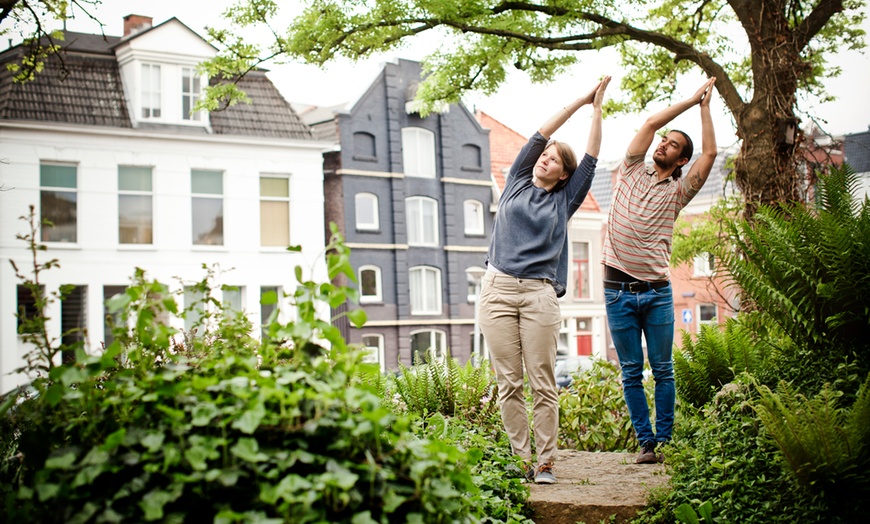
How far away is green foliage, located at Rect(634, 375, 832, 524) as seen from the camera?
319cm

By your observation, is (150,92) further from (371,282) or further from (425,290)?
(425,290)

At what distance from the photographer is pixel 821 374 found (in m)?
3.85

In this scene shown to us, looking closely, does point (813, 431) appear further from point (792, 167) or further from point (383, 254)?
point (383, 254)

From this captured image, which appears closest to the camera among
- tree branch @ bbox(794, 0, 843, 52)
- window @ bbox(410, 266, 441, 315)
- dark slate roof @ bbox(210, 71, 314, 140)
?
tree branch @ bbox(794, 0, 843, 52)

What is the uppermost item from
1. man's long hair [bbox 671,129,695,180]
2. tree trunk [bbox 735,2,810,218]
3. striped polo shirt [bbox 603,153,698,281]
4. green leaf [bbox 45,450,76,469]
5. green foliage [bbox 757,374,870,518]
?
tree trunk [bbox 735,2,810,218]

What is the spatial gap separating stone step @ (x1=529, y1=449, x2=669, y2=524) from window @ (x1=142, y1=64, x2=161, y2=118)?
18809 millimetres

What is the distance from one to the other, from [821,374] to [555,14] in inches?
172

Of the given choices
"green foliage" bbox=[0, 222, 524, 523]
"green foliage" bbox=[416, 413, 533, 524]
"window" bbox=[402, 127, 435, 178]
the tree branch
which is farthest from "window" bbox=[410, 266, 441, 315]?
"green foliage" bbox=[0, 222, 524, 523]

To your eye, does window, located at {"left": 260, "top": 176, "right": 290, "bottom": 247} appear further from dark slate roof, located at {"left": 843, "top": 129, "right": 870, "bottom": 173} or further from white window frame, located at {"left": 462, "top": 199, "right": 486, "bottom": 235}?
dark slate roof, located at {"left": 843, "top": 129, "right": 870, "bottom": 173}

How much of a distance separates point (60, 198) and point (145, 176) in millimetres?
2025

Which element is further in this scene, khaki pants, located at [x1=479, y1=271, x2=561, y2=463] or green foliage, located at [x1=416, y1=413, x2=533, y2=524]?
khaki pants, located at [x1=479, y1=271, x2=561, y2=463]

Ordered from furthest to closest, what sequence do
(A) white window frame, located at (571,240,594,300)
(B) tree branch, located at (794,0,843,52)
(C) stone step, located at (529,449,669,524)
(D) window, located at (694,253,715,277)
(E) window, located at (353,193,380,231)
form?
(A) white window frame, located at (571,240,594,300)
(E) window, located at (353,193,380,231)
(B) tree branch, located at (794,0,843,52)
(D) window, located at (694,253,715,277)
(C) stone step, located at (529,449,669,524)

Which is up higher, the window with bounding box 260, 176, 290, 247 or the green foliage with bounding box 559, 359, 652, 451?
the window with bounding box 260, 176, 290, 247

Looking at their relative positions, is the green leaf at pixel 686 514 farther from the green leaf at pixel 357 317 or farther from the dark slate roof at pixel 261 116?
the dark slate roof at pixel 261 116
